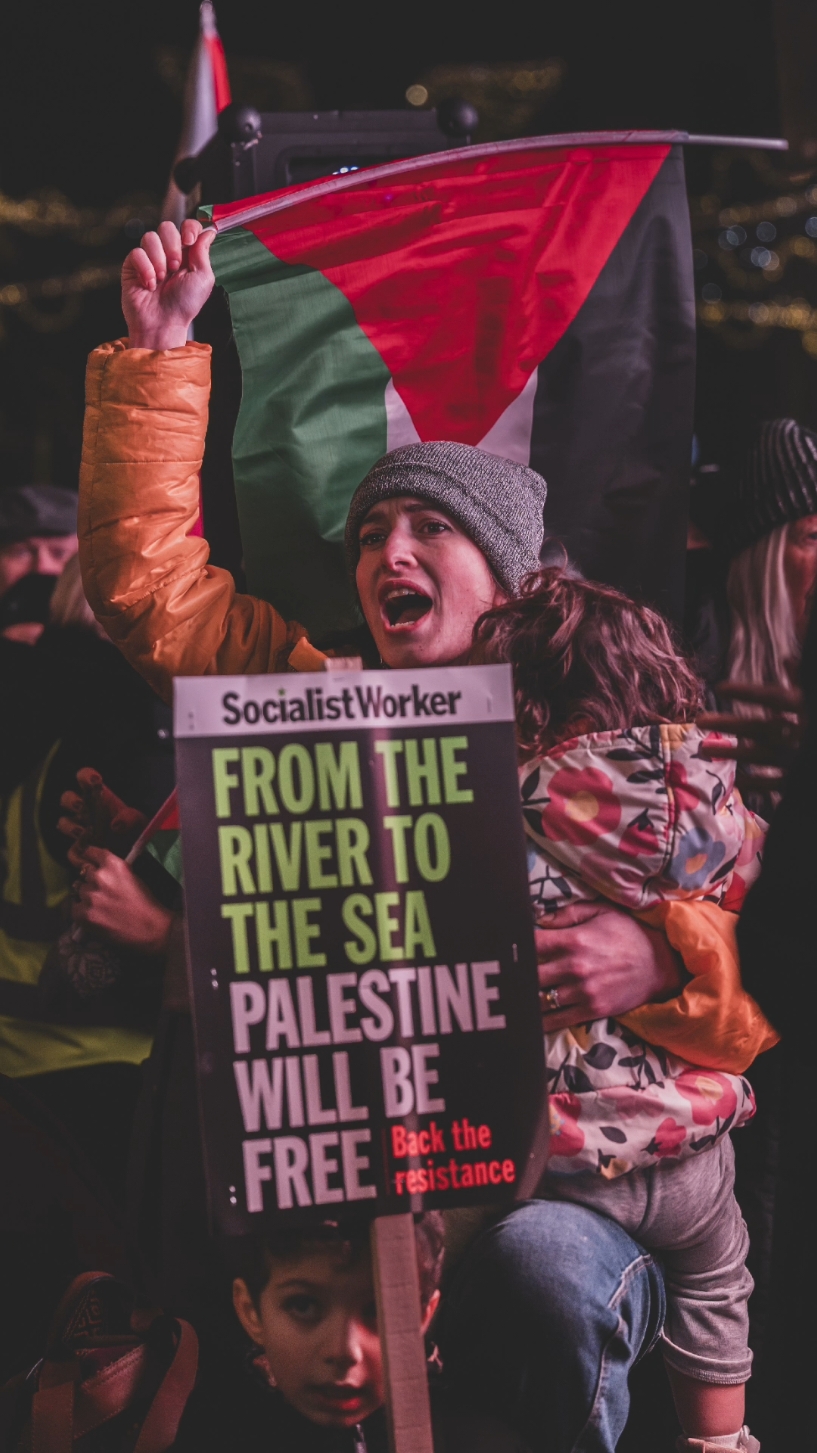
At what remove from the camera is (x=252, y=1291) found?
1763mm

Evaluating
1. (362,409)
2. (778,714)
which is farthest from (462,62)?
(778,714)

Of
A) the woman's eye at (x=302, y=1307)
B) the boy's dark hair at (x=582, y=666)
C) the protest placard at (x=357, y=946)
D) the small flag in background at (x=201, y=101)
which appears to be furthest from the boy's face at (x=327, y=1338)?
the small flag in background at (x=201, y=101)

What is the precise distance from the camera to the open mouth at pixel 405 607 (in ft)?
6.93

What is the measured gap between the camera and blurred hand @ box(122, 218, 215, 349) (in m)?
2.03

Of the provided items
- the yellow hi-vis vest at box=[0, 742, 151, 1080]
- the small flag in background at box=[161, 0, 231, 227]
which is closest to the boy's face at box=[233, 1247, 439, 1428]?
the yellow hi-vis vest at box=[0, 742, 151, 1080]

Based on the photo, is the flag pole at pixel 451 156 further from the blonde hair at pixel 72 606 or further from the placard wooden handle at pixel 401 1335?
the placard wooden handle at pixel 401 1335

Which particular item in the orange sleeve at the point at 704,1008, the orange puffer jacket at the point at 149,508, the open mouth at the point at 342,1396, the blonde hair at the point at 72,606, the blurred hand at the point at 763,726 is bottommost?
the open mouth at the point at 342,1396

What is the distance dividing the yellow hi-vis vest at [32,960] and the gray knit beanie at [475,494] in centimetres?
89

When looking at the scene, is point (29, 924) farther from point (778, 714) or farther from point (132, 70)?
point (132, 70)

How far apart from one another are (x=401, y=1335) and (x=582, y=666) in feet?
3.07

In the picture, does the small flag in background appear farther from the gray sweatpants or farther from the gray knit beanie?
the gray sweatpants

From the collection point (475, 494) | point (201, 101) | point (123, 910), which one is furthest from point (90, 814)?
point (201, 101)

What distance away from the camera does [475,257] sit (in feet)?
7.75

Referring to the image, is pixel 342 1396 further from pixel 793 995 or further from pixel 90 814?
pixel 90 814
